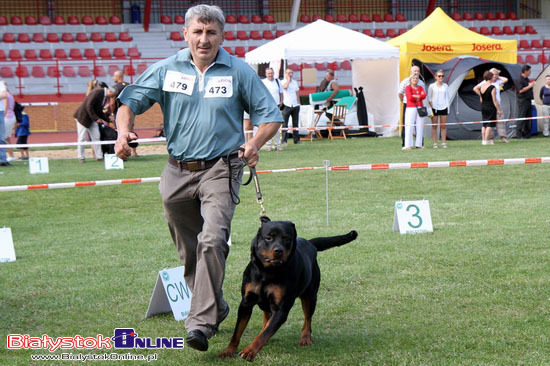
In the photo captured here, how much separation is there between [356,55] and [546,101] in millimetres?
5114

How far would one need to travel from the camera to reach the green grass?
414 cm

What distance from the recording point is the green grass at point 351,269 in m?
4.14

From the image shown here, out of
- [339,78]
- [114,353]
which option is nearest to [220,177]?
[114,353]

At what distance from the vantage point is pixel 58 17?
3241 cm

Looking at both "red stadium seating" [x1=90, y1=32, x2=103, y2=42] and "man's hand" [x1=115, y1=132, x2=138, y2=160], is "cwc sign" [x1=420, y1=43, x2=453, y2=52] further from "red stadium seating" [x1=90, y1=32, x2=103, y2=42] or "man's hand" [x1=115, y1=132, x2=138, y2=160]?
"man's hand" [x1=115, y1=132, x2=138, y2=160]

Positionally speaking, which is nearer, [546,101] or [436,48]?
[546,101]

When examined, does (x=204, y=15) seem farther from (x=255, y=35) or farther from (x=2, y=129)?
(x=255, y=35)

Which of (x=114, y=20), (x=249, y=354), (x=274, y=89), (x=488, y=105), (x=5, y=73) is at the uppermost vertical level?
(x=114, y=20)

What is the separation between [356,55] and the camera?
2062 cm

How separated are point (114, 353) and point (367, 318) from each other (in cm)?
155

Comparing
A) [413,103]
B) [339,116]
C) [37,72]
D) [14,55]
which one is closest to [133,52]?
[37,72]

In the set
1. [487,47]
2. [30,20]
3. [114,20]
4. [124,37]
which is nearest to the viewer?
[487,47]

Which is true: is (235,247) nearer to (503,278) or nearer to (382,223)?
(382,223)

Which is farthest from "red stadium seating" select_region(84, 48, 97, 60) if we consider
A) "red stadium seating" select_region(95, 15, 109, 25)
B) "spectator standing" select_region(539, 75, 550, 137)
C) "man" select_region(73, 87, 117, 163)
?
"spectator standing" select_region(539, 75, 550, 137)
